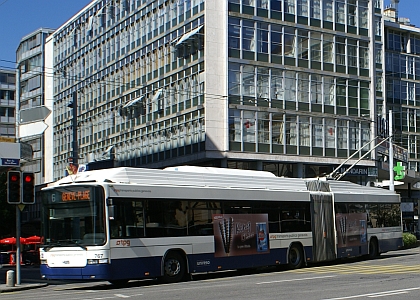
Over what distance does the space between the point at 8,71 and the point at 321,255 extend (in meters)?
72.3

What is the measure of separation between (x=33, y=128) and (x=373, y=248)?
14401mm

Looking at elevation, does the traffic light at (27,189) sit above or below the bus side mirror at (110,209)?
above

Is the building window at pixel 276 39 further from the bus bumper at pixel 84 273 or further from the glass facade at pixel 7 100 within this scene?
the glass facade at pixel 7 100

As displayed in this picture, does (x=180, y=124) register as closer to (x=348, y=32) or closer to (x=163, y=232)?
(x=348, y=32)

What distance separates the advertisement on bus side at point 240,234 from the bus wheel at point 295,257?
1.43 m

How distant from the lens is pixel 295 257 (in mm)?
24859

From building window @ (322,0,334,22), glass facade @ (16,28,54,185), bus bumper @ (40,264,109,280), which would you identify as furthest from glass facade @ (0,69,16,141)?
bus bumper @ (40,264,109,280)

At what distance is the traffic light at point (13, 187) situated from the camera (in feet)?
70.9

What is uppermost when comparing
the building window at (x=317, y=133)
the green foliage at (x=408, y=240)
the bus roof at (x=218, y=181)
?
the building window at (x=317, y=133)

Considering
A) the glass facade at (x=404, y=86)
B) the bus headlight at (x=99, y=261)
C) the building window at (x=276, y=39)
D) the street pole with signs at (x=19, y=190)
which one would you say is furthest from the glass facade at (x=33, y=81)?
the bus headlight at (x=99, y=261)

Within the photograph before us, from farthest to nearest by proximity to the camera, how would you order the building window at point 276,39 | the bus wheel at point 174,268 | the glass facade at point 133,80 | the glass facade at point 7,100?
the glass facade at point 7,100 < the building window at point 276,39 < the glass facade at point 133,80 < the bus wheel at point 174,268

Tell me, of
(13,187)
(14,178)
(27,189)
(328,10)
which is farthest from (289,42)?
(13,187)

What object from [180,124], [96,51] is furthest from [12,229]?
[180,124]

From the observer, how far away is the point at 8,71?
90375 mm
